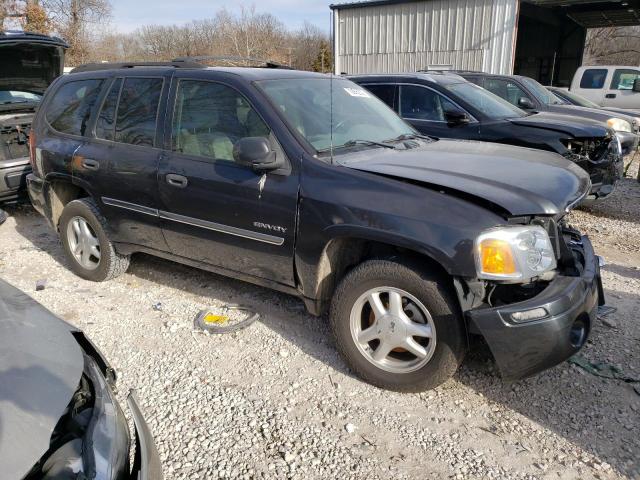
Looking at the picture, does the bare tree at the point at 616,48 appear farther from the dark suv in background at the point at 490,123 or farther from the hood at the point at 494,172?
the hood at the point at 494,172

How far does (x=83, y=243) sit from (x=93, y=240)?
14 centimetres

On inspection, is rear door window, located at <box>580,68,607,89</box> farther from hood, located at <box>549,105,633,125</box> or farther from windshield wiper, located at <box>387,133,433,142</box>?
windshield wiper, located at <box>387,133,433,142</box>

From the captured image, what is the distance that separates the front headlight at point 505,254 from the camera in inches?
101

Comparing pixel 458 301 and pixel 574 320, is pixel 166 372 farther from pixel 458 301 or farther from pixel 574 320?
pixel 574 320

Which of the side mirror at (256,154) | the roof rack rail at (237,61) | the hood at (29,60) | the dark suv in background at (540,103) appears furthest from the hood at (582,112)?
the hood at (29,60)

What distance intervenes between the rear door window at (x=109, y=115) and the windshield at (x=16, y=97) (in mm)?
3740

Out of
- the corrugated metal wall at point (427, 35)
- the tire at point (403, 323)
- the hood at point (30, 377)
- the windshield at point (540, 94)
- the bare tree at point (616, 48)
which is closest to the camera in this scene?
the hood at point (30, 377)

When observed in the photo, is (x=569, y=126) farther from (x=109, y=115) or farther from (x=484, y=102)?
(x=109, y=115)

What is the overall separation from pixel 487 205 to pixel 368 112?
5.25ft

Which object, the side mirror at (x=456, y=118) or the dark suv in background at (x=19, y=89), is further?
the side mirror at (x=456, y=118)

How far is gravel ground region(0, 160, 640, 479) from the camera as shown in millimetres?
2520

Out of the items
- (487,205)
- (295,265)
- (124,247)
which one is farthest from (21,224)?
(487,205)

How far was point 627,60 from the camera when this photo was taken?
38.1m

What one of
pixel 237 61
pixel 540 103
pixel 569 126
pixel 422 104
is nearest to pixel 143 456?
pixel 237 61
